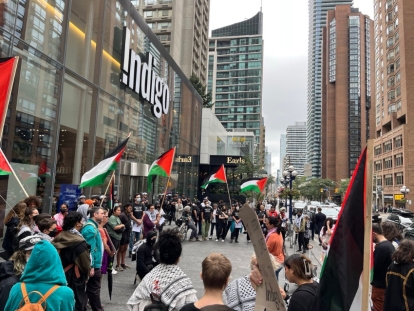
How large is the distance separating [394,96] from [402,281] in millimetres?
77169

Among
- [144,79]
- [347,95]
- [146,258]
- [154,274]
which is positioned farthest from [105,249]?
[347,95]

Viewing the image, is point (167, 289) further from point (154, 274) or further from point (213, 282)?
point (213, 282)

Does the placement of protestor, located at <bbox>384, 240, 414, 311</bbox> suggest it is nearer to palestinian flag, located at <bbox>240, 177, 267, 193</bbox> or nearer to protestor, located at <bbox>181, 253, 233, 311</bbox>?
protestor, located at <bbox>181, 253, 233, 311</bbox>

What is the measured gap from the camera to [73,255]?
4188 millimetres

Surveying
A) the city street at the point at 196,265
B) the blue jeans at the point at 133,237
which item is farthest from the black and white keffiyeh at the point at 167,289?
the blue jeans at the point at 133,237

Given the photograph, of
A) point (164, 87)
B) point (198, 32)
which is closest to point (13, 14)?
point (164, 87)

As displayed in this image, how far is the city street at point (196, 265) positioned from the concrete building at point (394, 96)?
57648 mm

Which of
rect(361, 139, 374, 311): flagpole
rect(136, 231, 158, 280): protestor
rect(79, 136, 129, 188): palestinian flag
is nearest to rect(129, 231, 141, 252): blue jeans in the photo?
rect(79, 136, 129, 188): palestinian flag

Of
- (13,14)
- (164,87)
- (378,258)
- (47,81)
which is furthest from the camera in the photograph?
(164,87)

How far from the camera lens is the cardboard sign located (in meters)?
2.27

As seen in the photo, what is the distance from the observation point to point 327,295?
7.96 feet

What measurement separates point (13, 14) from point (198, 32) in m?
56.9

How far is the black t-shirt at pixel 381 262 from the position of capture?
463cm

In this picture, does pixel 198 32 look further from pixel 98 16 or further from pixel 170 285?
pixel 170 285
